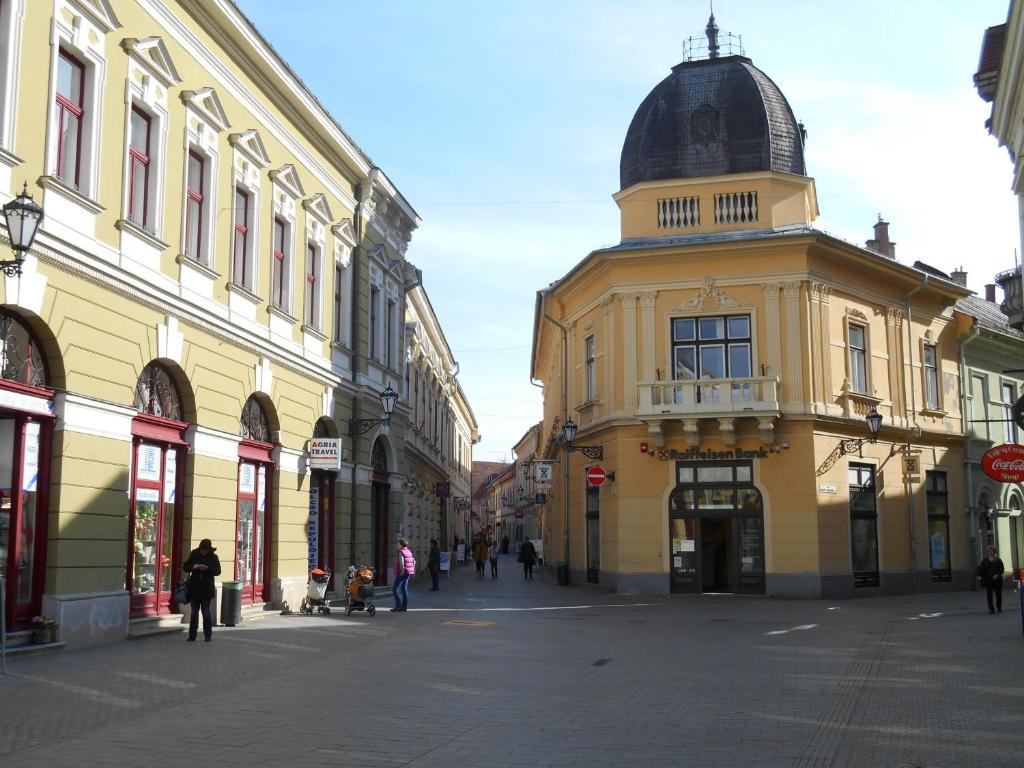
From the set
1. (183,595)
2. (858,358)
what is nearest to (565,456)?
(858,358)

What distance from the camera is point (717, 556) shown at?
27.2 meters

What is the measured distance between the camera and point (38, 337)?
43.7ft

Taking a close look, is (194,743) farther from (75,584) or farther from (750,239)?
(750,239)

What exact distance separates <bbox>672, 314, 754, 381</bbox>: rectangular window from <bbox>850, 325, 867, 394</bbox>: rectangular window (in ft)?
10.6

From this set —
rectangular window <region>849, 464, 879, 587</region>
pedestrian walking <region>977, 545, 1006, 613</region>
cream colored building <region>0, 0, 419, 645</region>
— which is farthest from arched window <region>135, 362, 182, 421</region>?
rectangular window <region>849, 464, 879, 587</region>

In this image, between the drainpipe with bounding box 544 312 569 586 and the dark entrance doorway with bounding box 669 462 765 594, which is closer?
the dark entrance doorway with bounding box 669 462 765 594

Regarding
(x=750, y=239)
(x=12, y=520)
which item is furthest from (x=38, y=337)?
(x=750, y=239)

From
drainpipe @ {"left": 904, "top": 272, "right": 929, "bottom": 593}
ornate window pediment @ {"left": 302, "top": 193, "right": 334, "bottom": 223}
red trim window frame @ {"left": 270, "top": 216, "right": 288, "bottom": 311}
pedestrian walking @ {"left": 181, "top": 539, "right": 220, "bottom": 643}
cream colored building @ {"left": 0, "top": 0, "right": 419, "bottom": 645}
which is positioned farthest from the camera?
drainpipe @ {"left": 904, "top": 272, "right": 929, "bottom": 593}

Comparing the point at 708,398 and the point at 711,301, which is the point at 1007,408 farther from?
the point at 708,398

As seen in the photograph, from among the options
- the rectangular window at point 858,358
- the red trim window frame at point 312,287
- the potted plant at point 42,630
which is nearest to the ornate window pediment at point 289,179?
the red trim window frame at point 312,287

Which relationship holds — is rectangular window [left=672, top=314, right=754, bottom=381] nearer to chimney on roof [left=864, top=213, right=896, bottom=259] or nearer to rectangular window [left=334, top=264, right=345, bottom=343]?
rectangular window [left=334, top=264, right=345, bottom=343]

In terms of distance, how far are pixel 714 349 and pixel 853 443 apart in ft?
14.6

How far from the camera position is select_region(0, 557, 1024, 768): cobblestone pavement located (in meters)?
7.96

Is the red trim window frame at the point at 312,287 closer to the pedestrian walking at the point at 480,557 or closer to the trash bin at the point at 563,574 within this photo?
the trash bin at the point at 563,574
